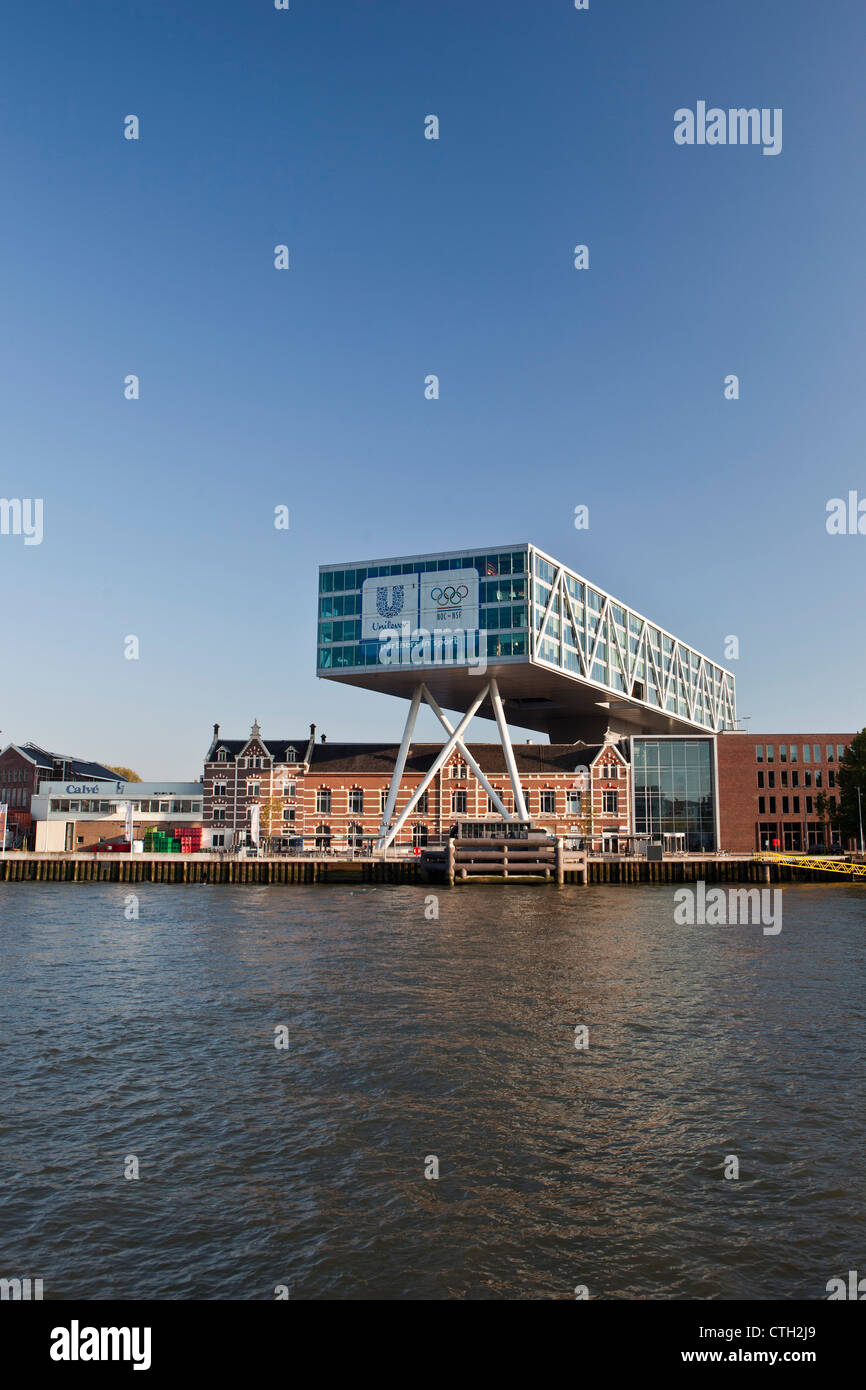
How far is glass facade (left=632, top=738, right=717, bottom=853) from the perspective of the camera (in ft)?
315

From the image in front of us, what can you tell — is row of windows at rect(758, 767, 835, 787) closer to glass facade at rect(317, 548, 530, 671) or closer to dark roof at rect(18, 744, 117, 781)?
glass facade at rect(317, 548, 530, 671)

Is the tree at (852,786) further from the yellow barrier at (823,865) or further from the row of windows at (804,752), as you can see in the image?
the row of windows at (804,752)

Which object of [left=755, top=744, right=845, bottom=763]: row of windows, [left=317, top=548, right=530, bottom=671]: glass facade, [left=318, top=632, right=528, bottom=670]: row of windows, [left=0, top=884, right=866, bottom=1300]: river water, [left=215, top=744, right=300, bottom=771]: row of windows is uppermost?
[left=317, top=548, right=530, bottom=671]: glass facade

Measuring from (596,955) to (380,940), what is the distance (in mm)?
8828

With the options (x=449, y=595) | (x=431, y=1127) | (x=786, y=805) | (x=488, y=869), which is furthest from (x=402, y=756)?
(x=431, y=1127)

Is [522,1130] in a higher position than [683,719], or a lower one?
lower

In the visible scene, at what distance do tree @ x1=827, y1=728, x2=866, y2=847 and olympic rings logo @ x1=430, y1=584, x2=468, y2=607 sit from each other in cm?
4265

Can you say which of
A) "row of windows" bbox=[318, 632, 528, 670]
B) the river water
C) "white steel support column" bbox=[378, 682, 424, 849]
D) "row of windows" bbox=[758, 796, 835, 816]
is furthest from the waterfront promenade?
the river water

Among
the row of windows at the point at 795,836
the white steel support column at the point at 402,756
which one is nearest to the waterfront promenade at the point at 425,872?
the white steel support column at the point at 402,756

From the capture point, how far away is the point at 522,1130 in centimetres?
1553

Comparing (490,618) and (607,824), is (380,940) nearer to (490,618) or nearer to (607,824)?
(490,618)

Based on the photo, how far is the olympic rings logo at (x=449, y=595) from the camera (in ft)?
272

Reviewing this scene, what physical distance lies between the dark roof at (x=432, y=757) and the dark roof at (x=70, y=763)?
38102 millimetres
